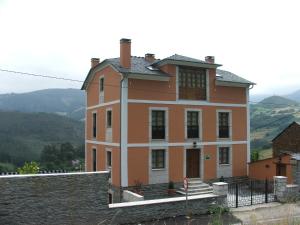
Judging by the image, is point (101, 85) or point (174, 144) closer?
point (174, 144)

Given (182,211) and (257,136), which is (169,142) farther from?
(257,136)

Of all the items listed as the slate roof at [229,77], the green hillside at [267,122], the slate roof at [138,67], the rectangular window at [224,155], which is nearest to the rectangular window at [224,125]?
the rectangular window at [224,155]

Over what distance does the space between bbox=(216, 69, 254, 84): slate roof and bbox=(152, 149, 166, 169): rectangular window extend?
6467 mm

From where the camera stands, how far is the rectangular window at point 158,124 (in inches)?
828

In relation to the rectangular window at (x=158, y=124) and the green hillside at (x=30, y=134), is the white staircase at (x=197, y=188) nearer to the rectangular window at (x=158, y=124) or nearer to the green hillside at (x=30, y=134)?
the rectangular window at (x=158, y=124)

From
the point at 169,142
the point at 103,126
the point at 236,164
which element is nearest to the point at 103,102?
the point at 103,126

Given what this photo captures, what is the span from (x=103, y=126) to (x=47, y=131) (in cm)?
8285

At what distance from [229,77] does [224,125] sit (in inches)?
138

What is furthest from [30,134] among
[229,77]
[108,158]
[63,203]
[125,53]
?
[63,203]

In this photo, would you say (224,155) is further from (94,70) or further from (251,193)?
(94,70)

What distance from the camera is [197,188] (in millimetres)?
20859

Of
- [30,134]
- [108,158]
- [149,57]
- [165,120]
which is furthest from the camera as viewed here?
[30,134]

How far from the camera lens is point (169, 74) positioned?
70.3 feet

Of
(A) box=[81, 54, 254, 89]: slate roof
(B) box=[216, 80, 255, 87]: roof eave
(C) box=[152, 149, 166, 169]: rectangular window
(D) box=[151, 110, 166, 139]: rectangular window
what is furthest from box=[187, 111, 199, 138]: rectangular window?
(A) box=[81, 54, 254, 89]: slate roof
